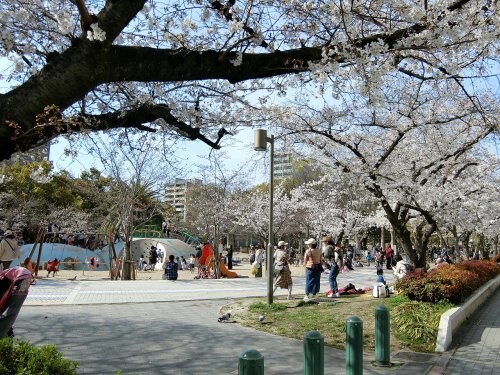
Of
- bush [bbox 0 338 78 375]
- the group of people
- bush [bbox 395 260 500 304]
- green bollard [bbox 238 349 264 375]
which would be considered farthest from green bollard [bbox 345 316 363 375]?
the group of people

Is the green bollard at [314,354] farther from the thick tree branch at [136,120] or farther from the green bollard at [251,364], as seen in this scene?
the thick tree branch at [136,120]

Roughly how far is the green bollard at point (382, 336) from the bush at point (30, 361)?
4461 millimetres

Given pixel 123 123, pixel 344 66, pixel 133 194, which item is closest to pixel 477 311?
pixel 344 66

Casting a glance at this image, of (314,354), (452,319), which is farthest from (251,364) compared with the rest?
(452,319)

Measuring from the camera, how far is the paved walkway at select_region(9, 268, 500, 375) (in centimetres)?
642

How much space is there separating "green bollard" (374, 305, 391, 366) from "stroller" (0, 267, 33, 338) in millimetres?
4436

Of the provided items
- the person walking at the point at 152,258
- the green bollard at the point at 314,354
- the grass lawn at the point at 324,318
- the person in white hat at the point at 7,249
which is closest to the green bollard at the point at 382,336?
the grass lawn at the point at 324,318

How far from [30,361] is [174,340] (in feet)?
16.5

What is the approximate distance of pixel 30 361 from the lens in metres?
3.03

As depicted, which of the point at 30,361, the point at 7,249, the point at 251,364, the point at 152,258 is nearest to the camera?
the point at 30,361

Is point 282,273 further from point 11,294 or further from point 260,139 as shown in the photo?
point 11,294

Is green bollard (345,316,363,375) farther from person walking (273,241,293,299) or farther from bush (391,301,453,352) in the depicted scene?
person walking (273,241,293,299)

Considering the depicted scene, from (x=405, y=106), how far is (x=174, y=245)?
2689 cm

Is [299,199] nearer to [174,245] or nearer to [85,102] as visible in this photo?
[174,245]
